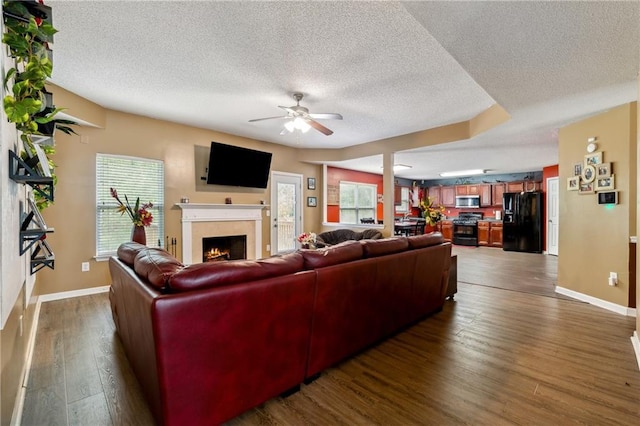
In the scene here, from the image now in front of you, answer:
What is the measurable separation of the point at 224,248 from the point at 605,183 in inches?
224

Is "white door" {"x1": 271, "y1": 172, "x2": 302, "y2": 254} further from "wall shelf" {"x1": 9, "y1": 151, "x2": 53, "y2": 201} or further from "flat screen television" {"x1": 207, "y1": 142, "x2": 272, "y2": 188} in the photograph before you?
"wall shelf" {"x1": 9, "y1": 151, "x2": 53, "y2": 201}

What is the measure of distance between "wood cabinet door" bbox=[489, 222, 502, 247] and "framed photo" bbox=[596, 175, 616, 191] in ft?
17.8

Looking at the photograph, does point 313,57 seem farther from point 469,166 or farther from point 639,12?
point 469,166

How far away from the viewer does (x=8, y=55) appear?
142cm

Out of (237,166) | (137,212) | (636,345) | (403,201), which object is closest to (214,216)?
(237,166)

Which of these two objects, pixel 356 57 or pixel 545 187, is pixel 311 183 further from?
pixel 545 187

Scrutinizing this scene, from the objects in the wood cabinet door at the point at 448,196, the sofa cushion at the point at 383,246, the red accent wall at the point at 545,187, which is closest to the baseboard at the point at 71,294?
the sofa cushion at the point at 383,246

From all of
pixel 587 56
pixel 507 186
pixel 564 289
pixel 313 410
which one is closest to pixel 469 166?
pixel 507 186

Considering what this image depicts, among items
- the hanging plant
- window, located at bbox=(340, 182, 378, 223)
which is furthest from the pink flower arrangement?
window, located at bbox=(340, 182, 378, 223)

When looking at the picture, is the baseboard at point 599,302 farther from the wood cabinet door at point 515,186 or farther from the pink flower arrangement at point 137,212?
the pink flower arrangement at point 137,212

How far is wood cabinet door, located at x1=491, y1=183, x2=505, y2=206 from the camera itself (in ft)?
29.6

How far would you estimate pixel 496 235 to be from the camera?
8.62 meters

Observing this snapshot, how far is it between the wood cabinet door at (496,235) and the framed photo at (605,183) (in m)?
5.43

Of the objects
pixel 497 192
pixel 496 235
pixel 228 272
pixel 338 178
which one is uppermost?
pixel 338 178
